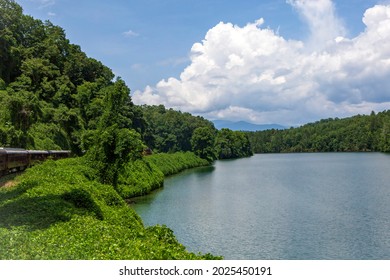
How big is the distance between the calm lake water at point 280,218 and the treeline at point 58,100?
23.7 feet

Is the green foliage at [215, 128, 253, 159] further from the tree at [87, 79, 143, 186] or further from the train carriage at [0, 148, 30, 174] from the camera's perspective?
the train carriage at [0, 148, 30, 174]

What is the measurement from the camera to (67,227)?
1520 centimetres

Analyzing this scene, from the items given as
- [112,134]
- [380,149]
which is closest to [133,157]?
[112,134]

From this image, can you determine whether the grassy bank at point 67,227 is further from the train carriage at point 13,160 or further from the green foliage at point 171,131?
the green foliage at point 171,131

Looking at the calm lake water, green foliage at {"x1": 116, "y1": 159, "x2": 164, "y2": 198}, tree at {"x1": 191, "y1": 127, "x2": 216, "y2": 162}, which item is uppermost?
tree at {"x1": 191, "y1": 127, "x2": 216, "y2": 162}

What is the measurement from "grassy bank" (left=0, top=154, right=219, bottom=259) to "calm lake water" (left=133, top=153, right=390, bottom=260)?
6.75m

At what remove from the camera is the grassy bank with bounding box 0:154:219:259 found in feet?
38.2

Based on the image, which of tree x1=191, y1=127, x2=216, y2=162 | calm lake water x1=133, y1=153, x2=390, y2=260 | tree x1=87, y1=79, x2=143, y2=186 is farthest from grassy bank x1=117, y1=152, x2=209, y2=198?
tree x1=191, y1=127, x2=216, y2=162

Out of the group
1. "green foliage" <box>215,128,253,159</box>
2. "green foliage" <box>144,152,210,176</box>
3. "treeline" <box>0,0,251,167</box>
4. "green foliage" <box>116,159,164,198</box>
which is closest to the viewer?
"treeline" <box>0,0,251,167</box>

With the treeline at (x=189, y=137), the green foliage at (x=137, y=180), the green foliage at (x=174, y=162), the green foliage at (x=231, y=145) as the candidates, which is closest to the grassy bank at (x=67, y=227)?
the green foliage at (x=137, y=180)

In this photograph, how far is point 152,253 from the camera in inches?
516

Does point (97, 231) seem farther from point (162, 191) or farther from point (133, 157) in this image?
point (162, 191)

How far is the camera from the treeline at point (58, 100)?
39.6 meters

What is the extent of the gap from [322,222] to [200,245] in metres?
11.1
